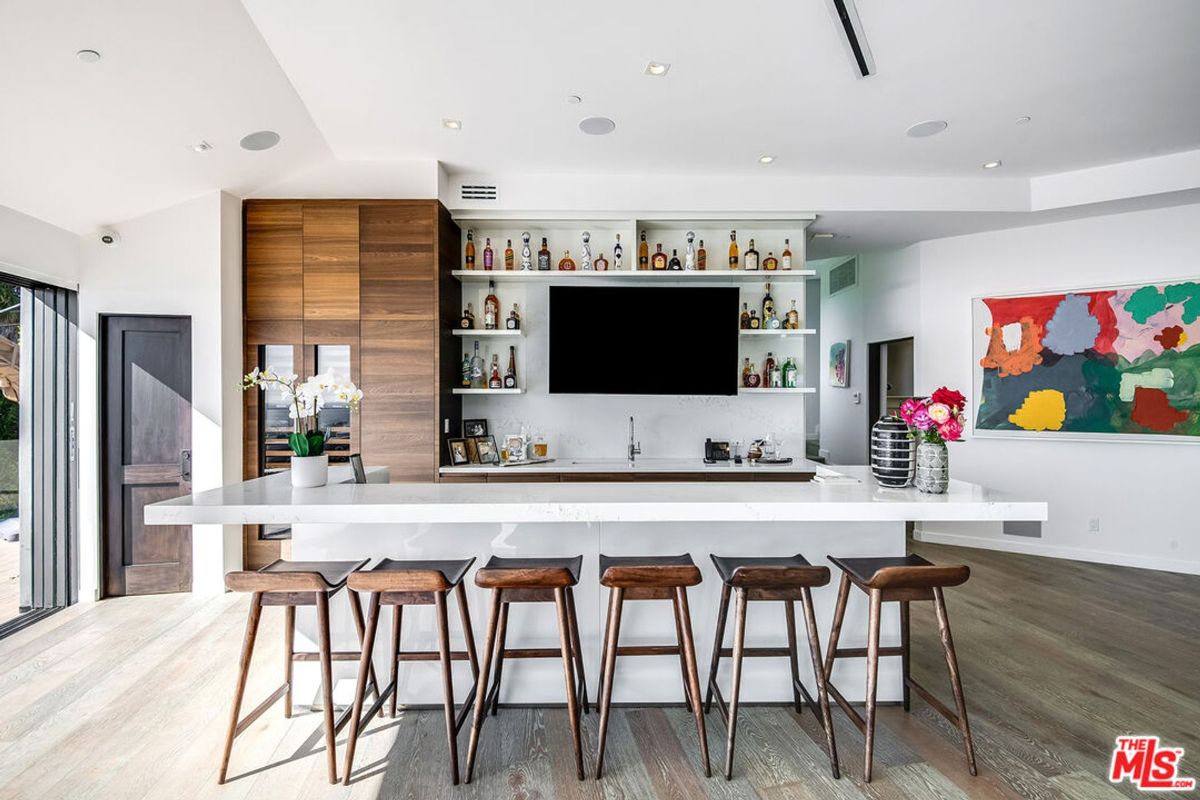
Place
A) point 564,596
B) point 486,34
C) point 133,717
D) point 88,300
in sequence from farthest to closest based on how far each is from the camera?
point 88,300 → point 486,34 → point 133,717 → point 564,596

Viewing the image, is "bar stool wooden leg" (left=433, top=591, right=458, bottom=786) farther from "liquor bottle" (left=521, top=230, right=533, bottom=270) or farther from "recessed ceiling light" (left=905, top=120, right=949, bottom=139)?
"recessed ceiling light" (left=905, top=120, right=949, bottom=139)

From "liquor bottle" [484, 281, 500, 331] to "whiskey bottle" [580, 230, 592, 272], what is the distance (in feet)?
2.42

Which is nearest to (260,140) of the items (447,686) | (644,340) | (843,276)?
(644,340)

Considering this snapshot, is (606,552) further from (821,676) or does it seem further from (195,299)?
(195,299)

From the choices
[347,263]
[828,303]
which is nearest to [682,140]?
[347,263]

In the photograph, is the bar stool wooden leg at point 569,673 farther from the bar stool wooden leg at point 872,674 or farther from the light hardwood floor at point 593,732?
the bar stool wooden leg at point 872,674

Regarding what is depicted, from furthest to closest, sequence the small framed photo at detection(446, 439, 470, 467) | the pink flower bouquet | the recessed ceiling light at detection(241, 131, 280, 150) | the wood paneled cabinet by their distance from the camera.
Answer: the small framed photo at detection(446, 439, 470, 467) < the wood paneled cabinet < the recessed ceiling light at detection(241, 131, 280, 150) < the pink flower bouquet

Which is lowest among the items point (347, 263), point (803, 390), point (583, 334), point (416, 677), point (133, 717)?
point (133, 717)

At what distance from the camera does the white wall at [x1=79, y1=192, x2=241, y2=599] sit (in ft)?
12.6

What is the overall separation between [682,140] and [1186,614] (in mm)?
4287

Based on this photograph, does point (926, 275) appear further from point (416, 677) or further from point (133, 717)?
point (133, 717)

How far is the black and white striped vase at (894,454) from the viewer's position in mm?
2354

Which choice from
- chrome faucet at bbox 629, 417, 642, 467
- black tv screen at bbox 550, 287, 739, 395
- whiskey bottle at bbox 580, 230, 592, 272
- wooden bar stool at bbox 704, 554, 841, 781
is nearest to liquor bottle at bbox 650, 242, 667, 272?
black tv screen at bbox 550, 287, 739, 395

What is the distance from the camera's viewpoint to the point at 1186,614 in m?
3.51
